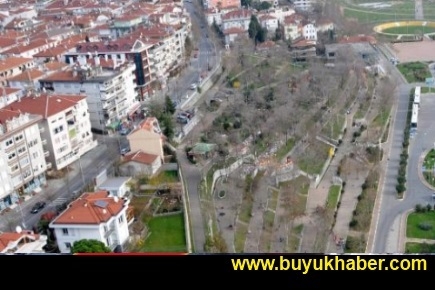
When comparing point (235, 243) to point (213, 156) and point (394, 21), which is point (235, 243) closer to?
point (213, 156)

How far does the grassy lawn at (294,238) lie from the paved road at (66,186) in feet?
6.93

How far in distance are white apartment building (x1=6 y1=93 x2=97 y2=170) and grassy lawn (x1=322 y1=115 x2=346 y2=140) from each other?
2912mm

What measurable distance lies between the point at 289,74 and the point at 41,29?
5.43 meters

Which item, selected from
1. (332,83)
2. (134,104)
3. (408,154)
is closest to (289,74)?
→ (332,83)

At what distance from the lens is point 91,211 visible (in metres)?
4.41

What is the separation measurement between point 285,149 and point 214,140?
32.6 inches

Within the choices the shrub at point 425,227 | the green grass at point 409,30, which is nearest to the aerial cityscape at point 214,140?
the shrub at point 425,227

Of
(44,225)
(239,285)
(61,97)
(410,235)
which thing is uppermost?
(239,285)

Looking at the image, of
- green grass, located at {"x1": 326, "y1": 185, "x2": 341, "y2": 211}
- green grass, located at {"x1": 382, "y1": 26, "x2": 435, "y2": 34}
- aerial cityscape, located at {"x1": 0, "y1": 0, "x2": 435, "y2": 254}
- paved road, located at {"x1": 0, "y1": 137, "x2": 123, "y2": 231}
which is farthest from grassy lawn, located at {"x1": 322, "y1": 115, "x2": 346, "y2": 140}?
green grass, located at {"x1": 382, "y1": 26, "x2": 435, "y2": 34}

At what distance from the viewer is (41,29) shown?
12.0 meters

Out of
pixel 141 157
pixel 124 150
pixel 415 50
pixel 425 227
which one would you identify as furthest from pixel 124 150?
pixel 415 50

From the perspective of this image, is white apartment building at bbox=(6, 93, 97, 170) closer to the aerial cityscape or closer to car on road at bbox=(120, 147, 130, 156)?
the aerial cityscape

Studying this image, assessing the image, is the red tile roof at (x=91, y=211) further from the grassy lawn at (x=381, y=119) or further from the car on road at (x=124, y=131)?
the grassy lawn at (x=381, y=119)

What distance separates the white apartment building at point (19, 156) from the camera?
553cm
